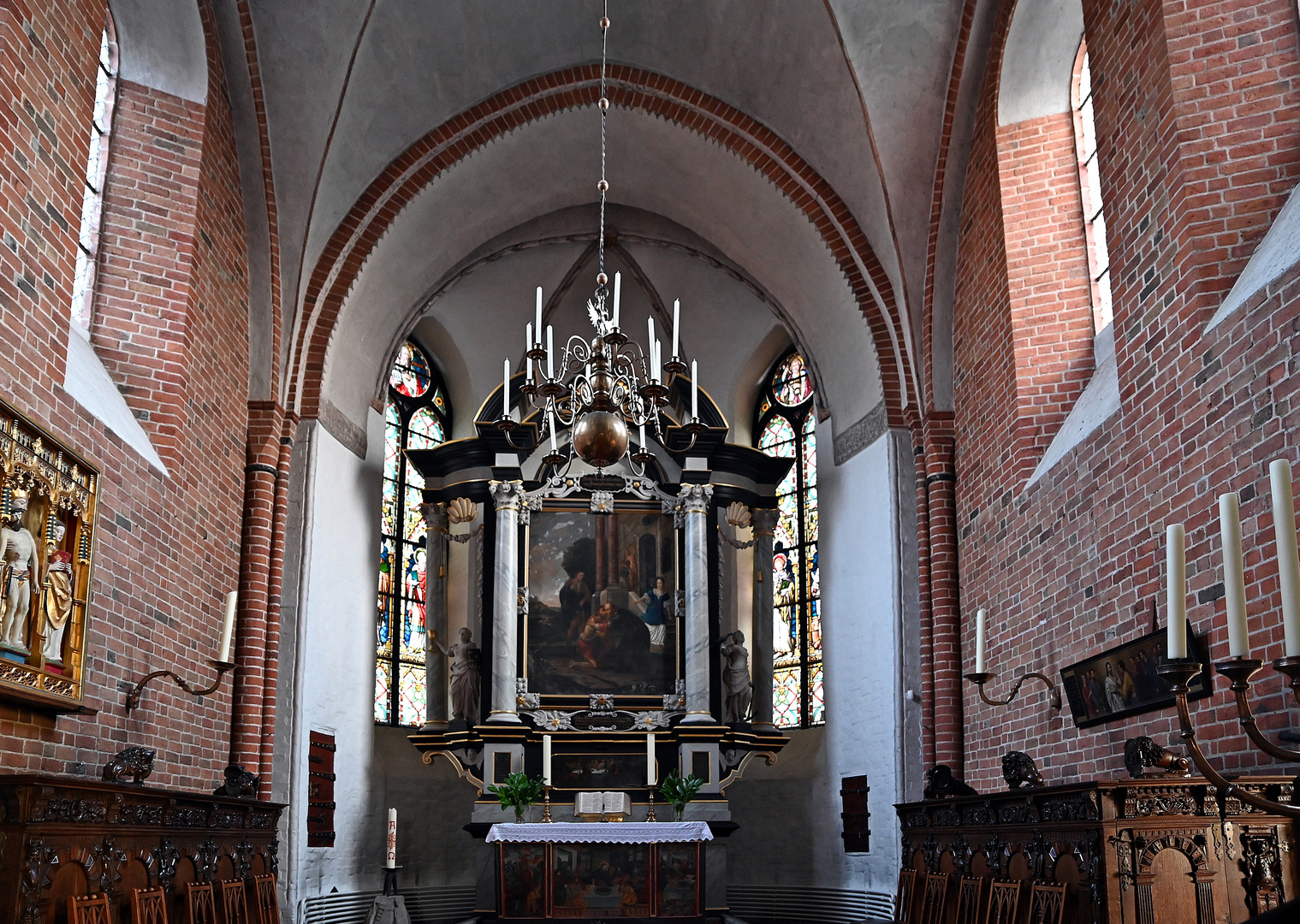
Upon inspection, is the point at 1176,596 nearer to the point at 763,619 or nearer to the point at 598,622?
the point at 598,622

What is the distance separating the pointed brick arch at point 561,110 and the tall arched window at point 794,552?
3.01 m

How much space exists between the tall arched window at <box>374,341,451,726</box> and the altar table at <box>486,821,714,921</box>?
2947 millimetres

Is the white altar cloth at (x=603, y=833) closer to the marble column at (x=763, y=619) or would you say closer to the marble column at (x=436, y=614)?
the marble column at (x=436, y=614)

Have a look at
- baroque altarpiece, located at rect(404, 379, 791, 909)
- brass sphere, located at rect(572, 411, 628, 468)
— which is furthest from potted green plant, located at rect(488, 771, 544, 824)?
brass sphere, located at rect(572, 411, 628, 468)

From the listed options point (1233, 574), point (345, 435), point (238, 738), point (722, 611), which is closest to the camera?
point (1233, 574)

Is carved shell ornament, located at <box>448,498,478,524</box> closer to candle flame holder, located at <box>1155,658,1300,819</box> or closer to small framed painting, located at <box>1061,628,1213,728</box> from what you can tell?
small framed painting, located at <box>1061,628,1213,728</box>

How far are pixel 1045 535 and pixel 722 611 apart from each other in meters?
5.77

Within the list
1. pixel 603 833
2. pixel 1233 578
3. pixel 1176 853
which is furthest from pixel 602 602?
pixel 1233 578

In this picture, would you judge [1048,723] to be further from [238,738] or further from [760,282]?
[760,282]

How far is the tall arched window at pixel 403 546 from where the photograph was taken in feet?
46.1

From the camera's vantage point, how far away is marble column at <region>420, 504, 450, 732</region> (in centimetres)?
1324

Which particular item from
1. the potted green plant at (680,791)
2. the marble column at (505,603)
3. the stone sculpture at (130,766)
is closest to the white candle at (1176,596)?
the stone sculpture at (130,766)

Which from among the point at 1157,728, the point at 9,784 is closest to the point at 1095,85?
the point at 1157,728

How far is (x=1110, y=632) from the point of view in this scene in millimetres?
7418
